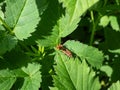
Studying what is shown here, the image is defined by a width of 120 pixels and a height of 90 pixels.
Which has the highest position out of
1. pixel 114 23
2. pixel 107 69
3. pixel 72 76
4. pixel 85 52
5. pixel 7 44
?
pixel 7 44

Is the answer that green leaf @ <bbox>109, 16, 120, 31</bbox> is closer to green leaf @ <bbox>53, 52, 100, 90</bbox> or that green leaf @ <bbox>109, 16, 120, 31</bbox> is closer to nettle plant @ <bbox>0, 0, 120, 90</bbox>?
nettle plant @ <bbox>0, 0, 120, 90</bbox>

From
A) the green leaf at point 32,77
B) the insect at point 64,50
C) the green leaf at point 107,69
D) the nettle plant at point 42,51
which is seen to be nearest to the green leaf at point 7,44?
the nettle plant at point 42,51

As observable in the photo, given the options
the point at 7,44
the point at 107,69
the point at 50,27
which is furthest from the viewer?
the point at 107,69

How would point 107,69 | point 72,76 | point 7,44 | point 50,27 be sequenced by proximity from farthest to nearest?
point 107,69 < point 50,27 < point 7,44 < point 72,76

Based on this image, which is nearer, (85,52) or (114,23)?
(85,52)


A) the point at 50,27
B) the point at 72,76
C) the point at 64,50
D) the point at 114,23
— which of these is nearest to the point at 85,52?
the point at 64,50

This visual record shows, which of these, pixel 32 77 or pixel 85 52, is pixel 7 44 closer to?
pixel 32 77

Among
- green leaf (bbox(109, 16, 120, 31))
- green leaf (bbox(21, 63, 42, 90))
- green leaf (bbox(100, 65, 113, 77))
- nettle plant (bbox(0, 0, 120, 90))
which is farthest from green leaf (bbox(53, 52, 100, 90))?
green leaf (bbox(109, 16, 120, 31))
